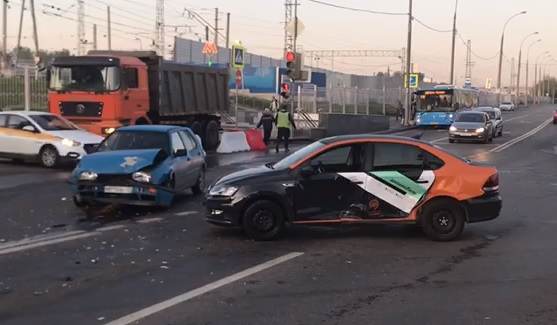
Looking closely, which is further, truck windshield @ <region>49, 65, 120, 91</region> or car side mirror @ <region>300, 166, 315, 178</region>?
truck windshield @ <region>49, 65, 120, 91</region>

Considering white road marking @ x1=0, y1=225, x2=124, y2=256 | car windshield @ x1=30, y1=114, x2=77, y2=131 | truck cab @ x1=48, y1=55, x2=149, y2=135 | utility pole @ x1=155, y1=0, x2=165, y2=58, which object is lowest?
white road marking @ x1=0, y1=225, x2=124, y2=256

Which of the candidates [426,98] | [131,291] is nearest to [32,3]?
[426,98]

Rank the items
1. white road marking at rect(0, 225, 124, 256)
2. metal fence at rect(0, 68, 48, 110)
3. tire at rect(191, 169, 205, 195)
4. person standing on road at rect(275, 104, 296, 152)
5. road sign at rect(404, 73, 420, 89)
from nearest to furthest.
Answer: white road marking at rect(0, 225, 124, 256), tire at rect(191, 169, 205, 195), metal fence at rect(0, 68, 48, 110), person standing on road at rect(275, 104, 296, 152), road sign at rect(404, 73, 420, 89)

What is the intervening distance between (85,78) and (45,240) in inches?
455

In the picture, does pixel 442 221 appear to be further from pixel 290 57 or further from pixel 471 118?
pixel 471 118

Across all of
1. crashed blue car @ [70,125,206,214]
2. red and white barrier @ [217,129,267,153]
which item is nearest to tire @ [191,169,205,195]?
crashed blue car @ [70,125,206,214]

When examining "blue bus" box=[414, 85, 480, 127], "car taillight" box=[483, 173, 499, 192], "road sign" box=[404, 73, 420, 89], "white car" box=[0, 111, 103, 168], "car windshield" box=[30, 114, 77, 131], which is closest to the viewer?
"car taillight" box=[483, 173, 499, 192]

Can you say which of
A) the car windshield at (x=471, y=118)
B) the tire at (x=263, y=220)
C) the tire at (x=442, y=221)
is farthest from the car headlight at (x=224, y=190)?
the car windshield at (x=471, y=118)

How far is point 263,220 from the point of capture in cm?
895

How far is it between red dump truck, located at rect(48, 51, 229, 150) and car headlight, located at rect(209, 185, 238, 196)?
10.9 metres

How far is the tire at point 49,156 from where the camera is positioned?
17.2 m

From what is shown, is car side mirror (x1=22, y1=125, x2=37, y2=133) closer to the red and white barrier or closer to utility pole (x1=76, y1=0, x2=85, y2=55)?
the red and white barrier

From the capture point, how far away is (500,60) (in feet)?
253

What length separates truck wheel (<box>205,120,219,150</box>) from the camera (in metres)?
26.1
